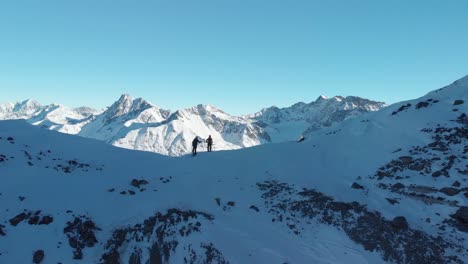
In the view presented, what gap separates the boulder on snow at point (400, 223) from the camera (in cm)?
2550

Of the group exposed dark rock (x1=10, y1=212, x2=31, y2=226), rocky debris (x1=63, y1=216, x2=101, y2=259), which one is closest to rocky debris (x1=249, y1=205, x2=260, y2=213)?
rocky debris (x1=63, y1=216, x2=101, y2=259)

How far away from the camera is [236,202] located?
98.0 ft

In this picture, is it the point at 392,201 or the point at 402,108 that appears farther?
the point at 402,108

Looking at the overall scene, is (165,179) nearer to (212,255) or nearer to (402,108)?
(212,255)

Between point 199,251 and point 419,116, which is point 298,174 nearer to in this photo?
point 199,251

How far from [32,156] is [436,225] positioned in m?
31.4

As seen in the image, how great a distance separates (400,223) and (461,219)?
4.37m

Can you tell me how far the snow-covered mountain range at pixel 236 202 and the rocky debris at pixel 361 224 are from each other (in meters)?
0.08

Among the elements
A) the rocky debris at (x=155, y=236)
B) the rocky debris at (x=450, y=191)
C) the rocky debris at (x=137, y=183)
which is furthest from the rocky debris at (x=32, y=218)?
the rocky debris at (x=450, y=191)

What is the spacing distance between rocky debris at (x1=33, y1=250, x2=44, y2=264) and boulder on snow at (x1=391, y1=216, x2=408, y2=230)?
A: 22.1 m

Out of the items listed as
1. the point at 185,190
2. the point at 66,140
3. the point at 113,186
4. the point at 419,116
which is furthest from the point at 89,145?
the point at 419,116

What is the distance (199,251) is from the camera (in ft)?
73.7

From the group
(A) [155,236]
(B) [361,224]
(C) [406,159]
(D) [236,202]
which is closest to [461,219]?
(B) [361,224]

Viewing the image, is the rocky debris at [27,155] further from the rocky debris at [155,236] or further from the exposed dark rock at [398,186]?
the exposed dark rock at [398,186]
